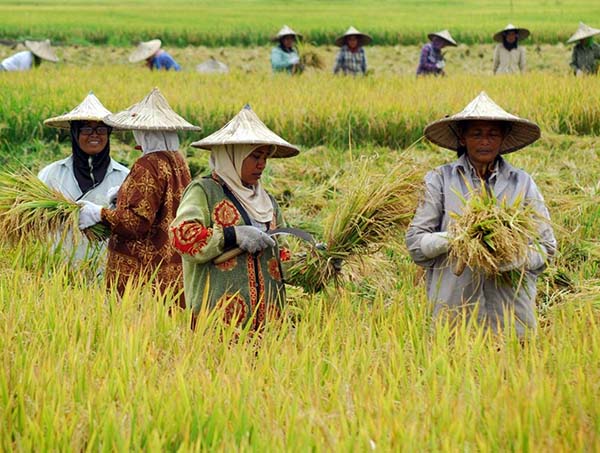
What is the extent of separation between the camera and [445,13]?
1228 inches

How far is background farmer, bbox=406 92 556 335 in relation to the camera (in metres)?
3.46

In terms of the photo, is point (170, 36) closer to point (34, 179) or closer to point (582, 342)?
point (34, 179)

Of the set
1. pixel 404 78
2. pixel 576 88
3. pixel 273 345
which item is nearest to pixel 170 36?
pixel 404 78

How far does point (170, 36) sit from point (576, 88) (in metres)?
13.5

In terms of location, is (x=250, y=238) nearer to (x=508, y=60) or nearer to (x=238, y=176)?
(x=238, y=176)

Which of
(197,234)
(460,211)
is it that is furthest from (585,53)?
(197,234)

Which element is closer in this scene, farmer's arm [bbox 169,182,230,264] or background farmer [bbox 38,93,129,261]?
farmer's arm [bbox 169,182,230,264]

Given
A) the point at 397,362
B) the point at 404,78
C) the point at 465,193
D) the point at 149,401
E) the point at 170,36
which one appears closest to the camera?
the point at 149,401

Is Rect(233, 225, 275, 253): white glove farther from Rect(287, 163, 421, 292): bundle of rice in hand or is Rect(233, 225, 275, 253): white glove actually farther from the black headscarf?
the black headscarf

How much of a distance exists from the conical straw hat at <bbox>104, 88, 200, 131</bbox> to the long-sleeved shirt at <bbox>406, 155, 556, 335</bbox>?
3.70 feet

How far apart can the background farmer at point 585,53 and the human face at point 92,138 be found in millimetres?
7805

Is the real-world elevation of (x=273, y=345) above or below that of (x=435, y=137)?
below

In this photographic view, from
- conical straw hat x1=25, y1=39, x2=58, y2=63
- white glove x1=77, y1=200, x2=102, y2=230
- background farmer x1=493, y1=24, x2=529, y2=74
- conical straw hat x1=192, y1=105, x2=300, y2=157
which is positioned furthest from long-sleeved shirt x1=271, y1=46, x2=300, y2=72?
conical straw hat x1=192, y1=105, x2=300, y2=157

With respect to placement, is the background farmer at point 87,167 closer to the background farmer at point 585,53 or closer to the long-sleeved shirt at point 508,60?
the background farmer at point 585,53
